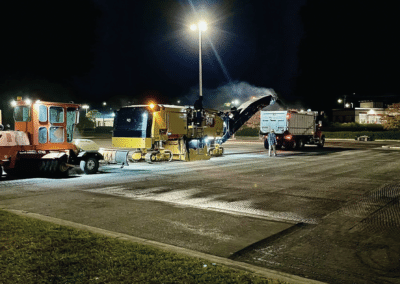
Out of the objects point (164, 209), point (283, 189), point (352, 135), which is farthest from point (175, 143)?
point (352, 135)

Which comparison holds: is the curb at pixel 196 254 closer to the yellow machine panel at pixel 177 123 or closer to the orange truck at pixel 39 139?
the orange truck at pixel 39 139

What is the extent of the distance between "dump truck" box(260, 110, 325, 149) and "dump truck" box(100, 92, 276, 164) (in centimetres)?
853

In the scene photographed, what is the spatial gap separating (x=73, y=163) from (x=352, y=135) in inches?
1761

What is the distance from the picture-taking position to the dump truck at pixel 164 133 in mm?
17750

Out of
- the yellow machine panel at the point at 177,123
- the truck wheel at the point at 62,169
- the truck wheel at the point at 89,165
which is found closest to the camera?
the truck wheel at the point at 62,169

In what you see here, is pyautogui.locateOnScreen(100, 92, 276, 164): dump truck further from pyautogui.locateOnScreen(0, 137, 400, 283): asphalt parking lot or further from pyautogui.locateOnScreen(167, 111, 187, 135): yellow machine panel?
pyautogui.locateOnScreen(0, 137, 400, 283): asphalt parking lot

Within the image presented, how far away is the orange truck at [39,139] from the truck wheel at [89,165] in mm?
325

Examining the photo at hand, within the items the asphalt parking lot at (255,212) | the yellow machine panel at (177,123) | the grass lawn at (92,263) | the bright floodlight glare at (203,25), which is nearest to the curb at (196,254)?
the grass lawn at (92,263)

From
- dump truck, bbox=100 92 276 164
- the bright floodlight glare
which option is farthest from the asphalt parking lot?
the bright floodlight glare

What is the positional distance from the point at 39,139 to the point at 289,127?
66.7ft

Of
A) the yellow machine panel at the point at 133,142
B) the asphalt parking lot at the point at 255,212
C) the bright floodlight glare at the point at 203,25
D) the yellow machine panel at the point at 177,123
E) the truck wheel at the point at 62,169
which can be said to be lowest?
the asphalt parking lot at the point at 255,212

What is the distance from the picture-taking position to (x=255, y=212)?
8.17m

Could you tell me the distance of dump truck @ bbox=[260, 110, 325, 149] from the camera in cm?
2923

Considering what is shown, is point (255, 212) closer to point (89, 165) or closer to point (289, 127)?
point (89, 165)
